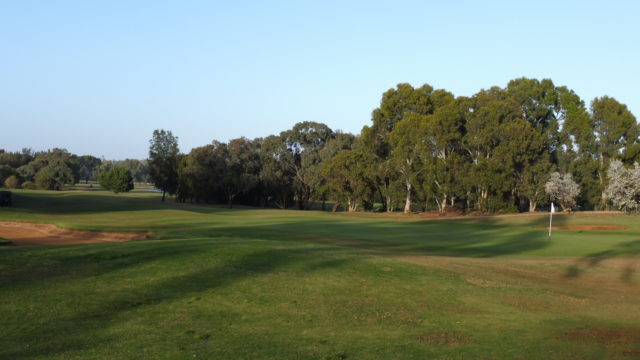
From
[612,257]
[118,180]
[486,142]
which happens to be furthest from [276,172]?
[612,257]

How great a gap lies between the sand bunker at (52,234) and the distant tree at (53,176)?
108248 mm

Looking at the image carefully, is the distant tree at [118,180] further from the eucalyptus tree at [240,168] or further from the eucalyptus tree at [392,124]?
the eucalyptus tree at [392,124]

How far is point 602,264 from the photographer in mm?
25562

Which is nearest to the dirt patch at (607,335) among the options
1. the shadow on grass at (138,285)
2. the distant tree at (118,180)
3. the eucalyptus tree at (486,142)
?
the shadow on grass at (138,285)

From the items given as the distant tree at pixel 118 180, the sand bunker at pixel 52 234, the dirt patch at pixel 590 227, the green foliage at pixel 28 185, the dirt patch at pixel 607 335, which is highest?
the distant tree at pixel 118 180

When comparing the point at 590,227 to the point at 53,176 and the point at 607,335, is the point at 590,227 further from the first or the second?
the point at 53,176

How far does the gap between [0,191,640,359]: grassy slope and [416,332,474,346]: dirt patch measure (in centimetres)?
3

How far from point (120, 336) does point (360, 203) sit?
89300mm

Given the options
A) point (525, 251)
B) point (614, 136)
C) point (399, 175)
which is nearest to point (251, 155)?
point (399, 175)

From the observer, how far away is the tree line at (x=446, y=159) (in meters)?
79.6

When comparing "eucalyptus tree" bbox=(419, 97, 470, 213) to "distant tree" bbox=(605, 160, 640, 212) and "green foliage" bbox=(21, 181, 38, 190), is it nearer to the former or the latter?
"distant tree" bbox=(605, 160, 640, 212)

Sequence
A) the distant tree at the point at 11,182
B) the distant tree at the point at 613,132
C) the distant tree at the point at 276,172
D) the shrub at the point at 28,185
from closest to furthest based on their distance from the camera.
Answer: the distant tree at the point at 613,132
the distant tree at the point at 276,172
the shrub at the point at 28,185
the distant tree at the point at 11,182

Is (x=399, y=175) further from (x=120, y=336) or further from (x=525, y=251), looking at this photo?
(x=120, y=336)

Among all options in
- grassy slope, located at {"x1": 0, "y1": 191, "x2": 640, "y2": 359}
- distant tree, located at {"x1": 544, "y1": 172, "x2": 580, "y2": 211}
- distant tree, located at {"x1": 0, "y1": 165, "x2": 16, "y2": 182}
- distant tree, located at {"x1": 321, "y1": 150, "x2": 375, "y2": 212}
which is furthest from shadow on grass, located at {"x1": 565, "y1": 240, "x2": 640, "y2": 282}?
distant tree, located at {"x1": 0, "y1": 165, "x2": 16, "y2": 182}
